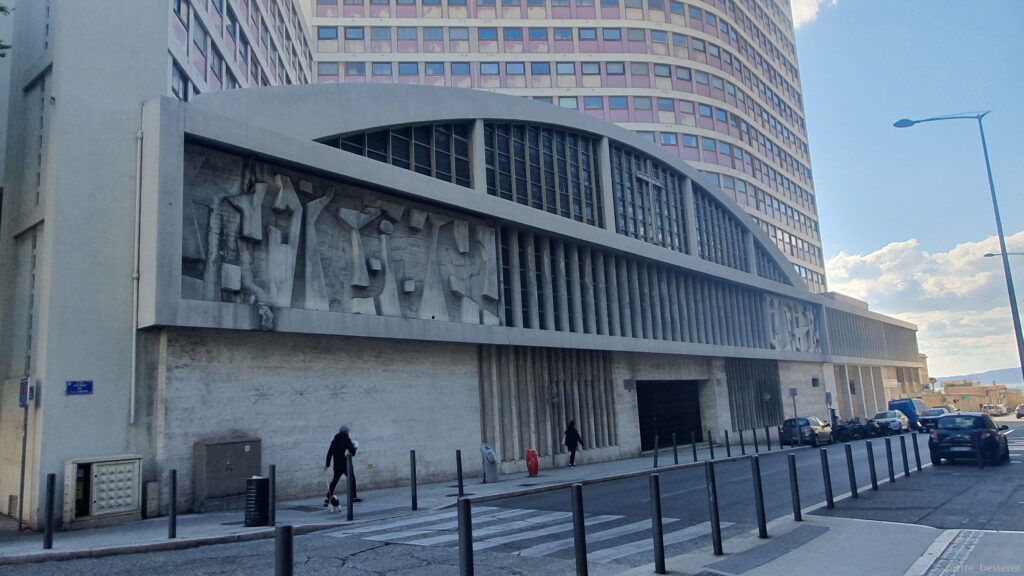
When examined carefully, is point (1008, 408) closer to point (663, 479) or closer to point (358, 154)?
point (663, 479)

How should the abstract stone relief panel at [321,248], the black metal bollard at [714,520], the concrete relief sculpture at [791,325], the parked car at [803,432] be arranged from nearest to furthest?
the black metal bollard at [714,520] → the abstract stone relief panel at [321,248] → the parked car at [803,432] → the concrete relief sculpture at [791,325]

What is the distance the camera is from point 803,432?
106 ft

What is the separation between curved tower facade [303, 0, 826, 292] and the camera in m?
44.4

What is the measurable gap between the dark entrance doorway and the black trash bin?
67.7ft

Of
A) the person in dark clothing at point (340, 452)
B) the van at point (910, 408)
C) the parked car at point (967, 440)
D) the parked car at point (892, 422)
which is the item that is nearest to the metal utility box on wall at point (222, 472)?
the person in dark clothing at point (340, 452)

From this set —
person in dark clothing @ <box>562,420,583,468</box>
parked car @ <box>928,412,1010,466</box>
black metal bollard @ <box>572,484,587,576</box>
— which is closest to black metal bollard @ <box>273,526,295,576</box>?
black metal bollard @ <box>572,484,587,576</box>

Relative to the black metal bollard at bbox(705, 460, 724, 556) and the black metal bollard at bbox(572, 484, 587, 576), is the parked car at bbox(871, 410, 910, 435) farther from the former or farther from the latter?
the black metal bollard at bbox(572, 484, 587, 576)

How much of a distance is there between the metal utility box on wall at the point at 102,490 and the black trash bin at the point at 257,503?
2.92 m

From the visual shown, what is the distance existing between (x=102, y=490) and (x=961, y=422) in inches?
823

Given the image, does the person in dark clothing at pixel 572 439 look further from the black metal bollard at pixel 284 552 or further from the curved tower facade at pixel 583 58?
the curved tower facade at pixel 583 58

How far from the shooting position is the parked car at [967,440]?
1819 cm

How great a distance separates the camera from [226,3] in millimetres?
23953

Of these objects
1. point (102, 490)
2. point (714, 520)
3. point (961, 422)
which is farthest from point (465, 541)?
point (961, 422)

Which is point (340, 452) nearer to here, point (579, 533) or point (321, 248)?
point (321, 248)
